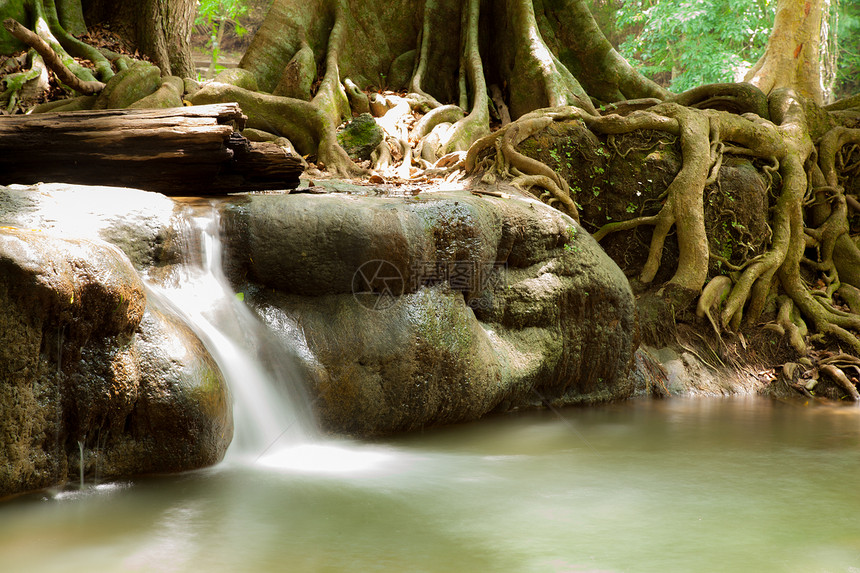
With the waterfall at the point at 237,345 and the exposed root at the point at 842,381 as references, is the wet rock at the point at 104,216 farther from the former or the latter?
the exposed root at the point at 842,381

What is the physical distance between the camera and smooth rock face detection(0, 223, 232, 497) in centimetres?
314

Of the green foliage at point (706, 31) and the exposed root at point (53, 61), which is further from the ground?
the green foliage at point (706, 31)

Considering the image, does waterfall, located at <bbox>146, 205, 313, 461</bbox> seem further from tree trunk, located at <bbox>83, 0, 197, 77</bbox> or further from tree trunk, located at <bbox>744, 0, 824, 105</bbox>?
tree trunk, located at <bbox>744, 0, 824, 105</bbox>

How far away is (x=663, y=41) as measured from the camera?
1656cm

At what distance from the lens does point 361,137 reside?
330 inches

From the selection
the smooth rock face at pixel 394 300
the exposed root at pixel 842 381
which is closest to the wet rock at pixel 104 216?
the smooth rock face at pixel 394 300

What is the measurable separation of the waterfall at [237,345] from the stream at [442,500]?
11 mm

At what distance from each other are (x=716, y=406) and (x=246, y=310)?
420cm

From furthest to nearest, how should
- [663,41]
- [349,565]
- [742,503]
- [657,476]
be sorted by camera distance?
[663,41] → [657,476] → [742,503] → [349,565]

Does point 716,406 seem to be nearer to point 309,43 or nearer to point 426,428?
point 426,428

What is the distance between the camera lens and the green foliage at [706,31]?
14755mm

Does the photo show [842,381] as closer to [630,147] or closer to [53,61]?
[630,147]

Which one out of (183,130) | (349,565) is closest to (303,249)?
(183,130)

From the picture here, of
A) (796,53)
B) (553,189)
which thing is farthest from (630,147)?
(796,53)
